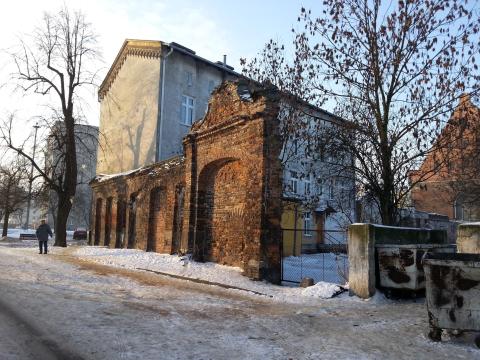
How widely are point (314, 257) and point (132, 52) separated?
1719 cm

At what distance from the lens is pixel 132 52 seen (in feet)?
96.4

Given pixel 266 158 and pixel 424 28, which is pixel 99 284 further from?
pixel 424 28

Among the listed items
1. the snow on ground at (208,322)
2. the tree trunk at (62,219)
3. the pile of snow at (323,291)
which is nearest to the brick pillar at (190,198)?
the snow on ground at (208,322)

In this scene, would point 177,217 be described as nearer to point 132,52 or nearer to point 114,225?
point 114,225

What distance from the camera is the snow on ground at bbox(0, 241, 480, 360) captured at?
5.82 metres

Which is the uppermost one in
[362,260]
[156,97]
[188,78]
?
[188,78]

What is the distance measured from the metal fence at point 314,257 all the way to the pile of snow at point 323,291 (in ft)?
5.25

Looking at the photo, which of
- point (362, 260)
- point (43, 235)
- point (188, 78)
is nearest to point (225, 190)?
point (362, 260)

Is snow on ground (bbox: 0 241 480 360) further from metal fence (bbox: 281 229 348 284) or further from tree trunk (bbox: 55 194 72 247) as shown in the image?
tree trunk (bbox: 55 194 72 247)

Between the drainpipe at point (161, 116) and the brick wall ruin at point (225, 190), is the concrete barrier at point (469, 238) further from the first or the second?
the drainpipe at point (161, 116)

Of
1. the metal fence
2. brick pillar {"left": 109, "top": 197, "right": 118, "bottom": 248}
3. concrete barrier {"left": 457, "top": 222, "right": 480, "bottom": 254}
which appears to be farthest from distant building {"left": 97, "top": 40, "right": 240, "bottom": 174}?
concrete barrier {"left": 457, "top": 222, "right": 480, "bottom": 254}

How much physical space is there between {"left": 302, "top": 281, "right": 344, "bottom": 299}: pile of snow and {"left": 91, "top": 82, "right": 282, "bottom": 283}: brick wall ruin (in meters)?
1.84

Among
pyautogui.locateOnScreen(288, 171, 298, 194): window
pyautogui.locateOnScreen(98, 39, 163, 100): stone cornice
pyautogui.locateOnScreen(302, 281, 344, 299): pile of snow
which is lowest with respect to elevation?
pyautogui.locateOnScreen(302, 281, 344, 299): pile of snow

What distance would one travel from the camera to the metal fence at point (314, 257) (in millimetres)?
15164
